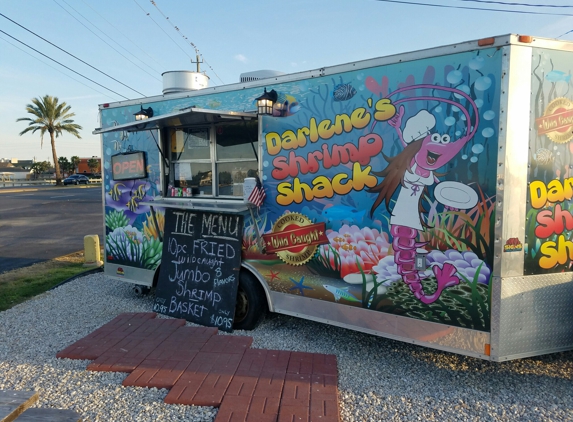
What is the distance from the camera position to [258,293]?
195 inches

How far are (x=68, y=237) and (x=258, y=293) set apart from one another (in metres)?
10.1

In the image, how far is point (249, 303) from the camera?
4.96m

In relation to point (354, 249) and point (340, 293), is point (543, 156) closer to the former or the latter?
point (354, 249)

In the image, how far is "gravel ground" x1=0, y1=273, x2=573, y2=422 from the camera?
3242mm

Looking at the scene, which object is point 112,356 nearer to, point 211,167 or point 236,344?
point 236,344

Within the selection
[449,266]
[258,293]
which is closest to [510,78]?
[449,266]

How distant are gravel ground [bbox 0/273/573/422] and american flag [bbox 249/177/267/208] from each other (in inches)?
59.5

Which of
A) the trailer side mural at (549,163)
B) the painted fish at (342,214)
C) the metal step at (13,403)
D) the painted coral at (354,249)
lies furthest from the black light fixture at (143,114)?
the trailer side mural at (549,163)

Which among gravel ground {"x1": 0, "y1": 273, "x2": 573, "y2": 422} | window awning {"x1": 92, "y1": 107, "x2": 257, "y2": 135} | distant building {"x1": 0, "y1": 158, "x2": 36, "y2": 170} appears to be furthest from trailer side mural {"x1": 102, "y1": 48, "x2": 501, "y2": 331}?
distant building {"x1": 0, "y1": 158, "x2": 36, "y2": 170}

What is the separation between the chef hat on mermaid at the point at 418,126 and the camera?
145 inches

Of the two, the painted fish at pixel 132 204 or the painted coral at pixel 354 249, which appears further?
the painted fish at pixel 132 204

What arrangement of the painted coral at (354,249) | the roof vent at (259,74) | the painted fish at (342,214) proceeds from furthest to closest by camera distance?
the roof vent at (259,74)
the painted fish at (342,214)
the painted coral at (354,249)

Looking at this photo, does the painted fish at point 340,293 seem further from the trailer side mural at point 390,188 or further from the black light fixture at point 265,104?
the black light fixture at point 265,104

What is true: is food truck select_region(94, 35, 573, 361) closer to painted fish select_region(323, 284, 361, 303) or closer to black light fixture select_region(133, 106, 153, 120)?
painted fish select_region(323, 284, 361, 303)
